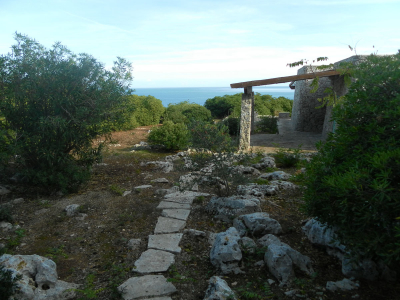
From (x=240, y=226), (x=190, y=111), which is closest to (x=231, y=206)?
(x=240, y=226)

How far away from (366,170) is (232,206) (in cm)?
278

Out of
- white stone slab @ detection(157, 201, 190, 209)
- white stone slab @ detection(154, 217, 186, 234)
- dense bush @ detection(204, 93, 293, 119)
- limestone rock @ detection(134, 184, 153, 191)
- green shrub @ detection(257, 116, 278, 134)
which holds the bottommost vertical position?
white stone slab @ detection(154, 217, 186, 234)

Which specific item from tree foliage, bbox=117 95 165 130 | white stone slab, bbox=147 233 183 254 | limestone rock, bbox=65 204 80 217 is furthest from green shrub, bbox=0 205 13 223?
tree foliage, bbox=117 95 165 130

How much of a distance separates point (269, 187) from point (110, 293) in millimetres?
3812

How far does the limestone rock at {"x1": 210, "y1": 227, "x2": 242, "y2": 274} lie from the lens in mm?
3508

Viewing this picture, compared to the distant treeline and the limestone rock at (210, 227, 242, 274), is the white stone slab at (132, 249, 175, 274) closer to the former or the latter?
the limestone rock at (210, 227, 242, 274)

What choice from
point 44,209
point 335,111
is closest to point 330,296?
point 335,111

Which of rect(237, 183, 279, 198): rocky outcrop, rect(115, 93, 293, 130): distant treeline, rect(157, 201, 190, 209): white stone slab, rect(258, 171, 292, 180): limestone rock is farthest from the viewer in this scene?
rect(115, 93, 293, 130): distant treeline

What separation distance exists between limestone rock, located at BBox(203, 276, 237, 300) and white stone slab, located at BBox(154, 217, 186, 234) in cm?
172

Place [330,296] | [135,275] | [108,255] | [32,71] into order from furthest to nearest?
[32,71] < [108,255] < [135,275] < [330,296]

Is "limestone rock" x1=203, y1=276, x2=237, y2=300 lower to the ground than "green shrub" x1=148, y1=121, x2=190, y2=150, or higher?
lower

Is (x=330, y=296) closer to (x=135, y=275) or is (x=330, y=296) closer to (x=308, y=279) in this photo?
(x=308, y=279)

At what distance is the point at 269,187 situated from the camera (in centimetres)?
619

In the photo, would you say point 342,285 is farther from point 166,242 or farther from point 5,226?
point 5,226
